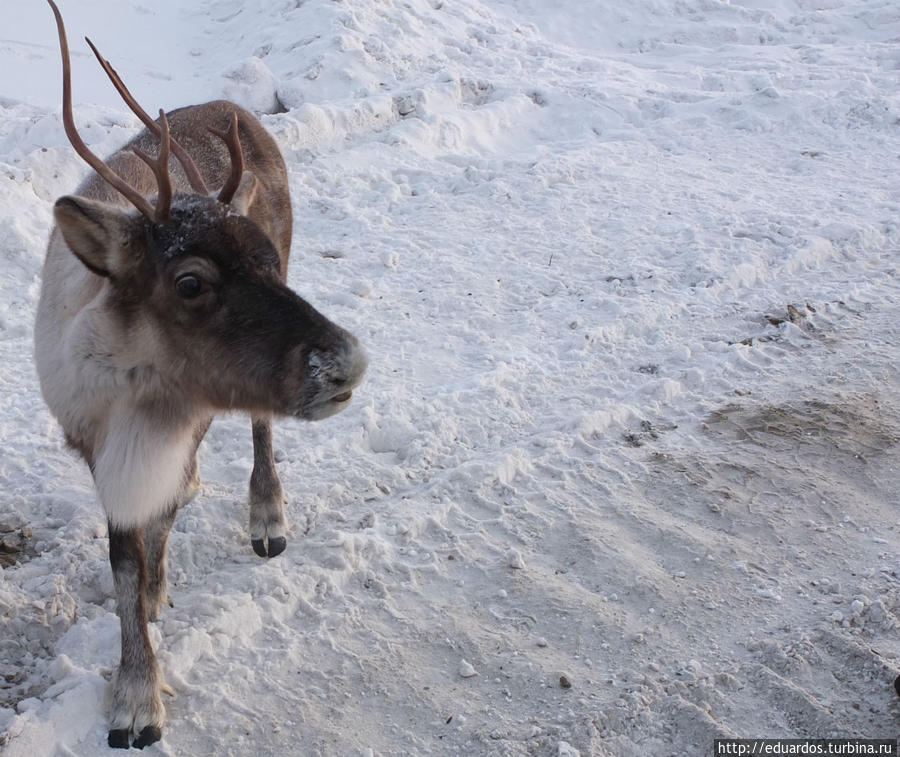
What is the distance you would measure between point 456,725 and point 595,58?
30.2 feet

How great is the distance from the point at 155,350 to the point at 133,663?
0.99 m

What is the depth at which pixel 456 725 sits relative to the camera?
2666 millimetres

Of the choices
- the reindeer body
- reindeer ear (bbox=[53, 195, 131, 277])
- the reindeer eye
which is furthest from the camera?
the reindeer body

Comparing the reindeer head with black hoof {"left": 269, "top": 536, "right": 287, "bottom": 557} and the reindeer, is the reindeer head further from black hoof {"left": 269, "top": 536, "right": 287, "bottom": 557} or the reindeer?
black hoof {"left": 269, "top": 536, "right": 287, "bottom": 557}

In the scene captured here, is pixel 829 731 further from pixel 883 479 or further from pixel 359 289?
pixel 359 289

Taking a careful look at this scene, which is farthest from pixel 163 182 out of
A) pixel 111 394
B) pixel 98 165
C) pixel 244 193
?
pixel 111 394

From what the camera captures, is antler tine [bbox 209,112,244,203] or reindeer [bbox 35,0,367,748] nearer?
reindeer [bbox 35,0,367,748]

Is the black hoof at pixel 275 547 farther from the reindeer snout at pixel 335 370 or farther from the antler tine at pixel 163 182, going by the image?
the antler tine at pixel 163 182

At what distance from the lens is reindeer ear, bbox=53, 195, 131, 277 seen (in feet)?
7.85

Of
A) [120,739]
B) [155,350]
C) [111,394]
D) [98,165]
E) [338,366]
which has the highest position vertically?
[98,165]

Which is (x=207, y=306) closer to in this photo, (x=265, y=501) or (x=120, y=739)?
(x=265, y=501)

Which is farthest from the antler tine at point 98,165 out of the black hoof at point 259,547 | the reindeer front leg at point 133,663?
the black hoof at point 259,547

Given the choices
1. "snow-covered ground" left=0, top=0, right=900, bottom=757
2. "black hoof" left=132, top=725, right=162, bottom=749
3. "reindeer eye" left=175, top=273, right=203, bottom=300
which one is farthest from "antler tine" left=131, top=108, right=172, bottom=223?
"black hoof" left=132, top=725, right=162, bottom=749

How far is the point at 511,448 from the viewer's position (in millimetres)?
3971
